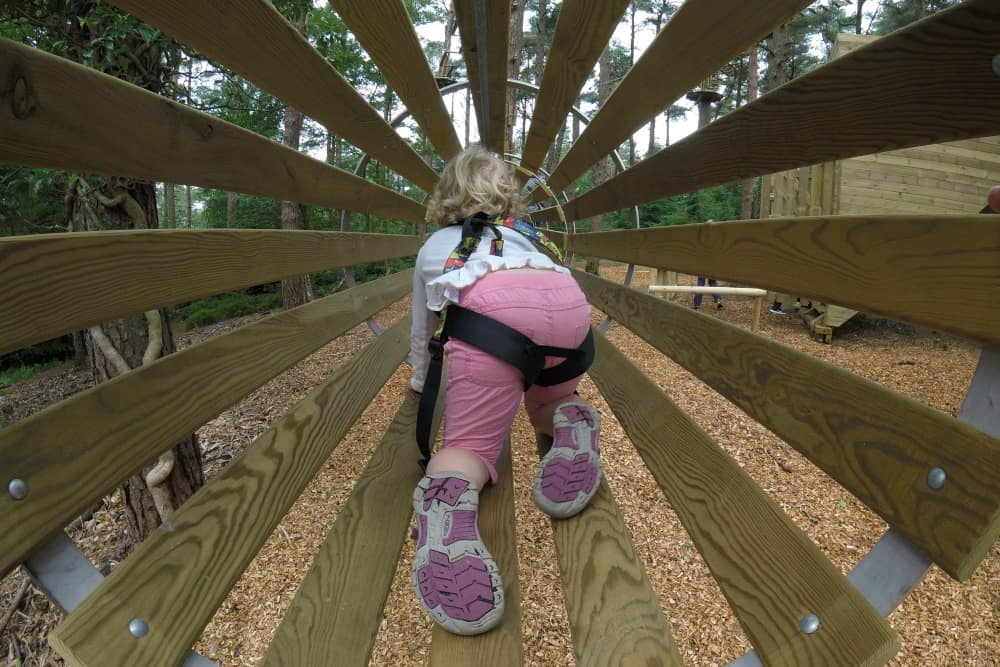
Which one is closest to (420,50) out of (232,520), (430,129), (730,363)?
(430,129)

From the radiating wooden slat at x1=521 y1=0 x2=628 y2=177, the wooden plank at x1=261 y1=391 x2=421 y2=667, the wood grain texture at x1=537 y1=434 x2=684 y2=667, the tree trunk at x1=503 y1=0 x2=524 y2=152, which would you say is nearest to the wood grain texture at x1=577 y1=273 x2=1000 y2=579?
the wood grain texture at x1=537 y1=434 x2=684 y2=667

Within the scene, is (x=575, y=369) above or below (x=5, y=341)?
below

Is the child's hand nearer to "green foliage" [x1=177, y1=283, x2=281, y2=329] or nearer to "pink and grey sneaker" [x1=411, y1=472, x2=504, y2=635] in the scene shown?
"pink and grey sneaker" [x1=411, y1=472, x2=504, y2=635]

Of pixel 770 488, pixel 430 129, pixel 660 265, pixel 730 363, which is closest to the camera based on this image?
pixel 730 363

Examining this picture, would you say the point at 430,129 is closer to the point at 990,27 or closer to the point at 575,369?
the point at 575,369

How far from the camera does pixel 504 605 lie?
1.13 m

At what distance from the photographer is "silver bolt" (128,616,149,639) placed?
81 centimetres

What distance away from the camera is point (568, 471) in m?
1.46

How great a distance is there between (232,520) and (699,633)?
2.13 meters

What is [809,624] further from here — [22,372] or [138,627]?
[22,372]

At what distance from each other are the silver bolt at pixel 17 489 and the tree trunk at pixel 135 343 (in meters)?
2.04

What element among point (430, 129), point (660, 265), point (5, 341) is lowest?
point (660, 265)

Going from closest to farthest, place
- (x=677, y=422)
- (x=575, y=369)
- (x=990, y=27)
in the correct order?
(x=990, y=27)
(x=677, y=422)
(x=575, y=369)

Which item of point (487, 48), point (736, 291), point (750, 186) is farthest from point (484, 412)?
point (750, 186)
